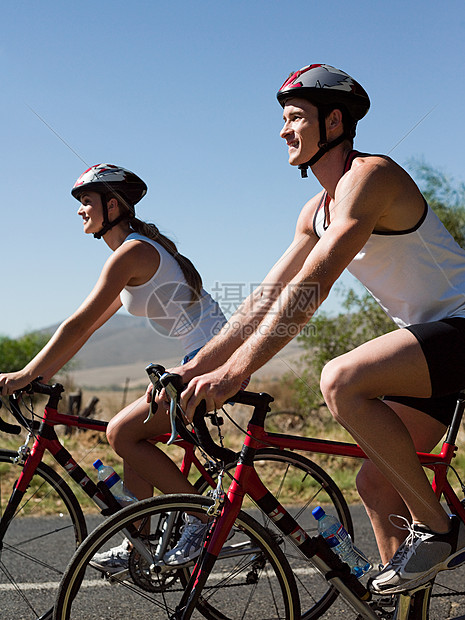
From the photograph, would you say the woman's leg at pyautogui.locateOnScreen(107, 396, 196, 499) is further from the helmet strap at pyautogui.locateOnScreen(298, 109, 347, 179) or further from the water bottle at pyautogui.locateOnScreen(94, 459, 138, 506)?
the helmet strap at pyautogui.locateOnScreen(298, 109, 347, 179)

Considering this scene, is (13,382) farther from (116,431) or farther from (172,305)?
(172,305)

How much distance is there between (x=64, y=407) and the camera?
44.2 ft

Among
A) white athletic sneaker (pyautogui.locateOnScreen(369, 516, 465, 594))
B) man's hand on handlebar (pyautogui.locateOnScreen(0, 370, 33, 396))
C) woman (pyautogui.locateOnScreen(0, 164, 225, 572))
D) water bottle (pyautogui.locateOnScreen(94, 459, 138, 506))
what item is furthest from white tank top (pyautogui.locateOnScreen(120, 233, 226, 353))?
white athletic sneaker (pyautogui.locateOnScreen(369, 516, 465, 594))

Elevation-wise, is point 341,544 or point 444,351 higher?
point 444,351

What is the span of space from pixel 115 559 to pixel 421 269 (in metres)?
1.92

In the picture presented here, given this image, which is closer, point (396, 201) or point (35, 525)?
point (396, 201)

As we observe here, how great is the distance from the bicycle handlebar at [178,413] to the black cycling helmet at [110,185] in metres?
1.66

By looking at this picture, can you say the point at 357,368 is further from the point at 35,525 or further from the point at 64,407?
the point at 64,407

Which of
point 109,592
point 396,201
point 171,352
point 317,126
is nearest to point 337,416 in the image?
point 396,201

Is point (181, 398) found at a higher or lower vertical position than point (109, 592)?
higher

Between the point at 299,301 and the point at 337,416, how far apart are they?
0.46 m

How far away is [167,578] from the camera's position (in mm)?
3176

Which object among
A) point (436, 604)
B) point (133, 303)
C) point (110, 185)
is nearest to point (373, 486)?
point (436, 604)

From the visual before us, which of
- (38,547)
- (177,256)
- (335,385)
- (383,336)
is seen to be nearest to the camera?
(335,385)
